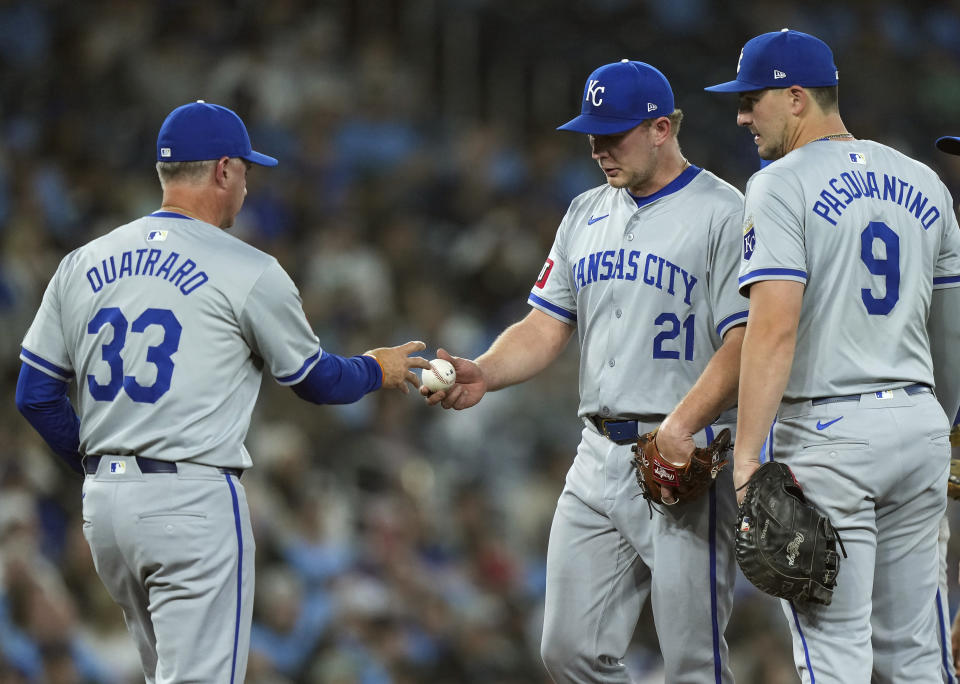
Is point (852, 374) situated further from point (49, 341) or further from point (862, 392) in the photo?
point (49, 341)

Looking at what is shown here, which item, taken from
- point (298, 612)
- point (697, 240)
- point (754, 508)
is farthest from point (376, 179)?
point (754, 508)

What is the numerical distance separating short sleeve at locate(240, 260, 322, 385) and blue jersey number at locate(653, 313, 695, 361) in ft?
3.60

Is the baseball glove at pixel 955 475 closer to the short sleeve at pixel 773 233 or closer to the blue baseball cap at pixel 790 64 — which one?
the short sleeve at pixel 773 233

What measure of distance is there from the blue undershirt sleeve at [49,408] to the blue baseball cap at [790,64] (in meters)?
2.22

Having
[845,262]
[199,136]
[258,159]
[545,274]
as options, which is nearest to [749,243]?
[845,262]

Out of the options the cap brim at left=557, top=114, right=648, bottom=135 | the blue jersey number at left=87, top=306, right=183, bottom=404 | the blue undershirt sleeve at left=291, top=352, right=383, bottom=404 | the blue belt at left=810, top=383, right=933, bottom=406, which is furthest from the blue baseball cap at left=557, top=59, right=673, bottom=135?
the blue jersey number at left=87, top=306, right=183, bottom=404

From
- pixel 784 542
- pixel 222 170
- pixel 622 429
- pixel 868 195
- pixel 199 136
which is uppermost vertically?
pixel 199 136

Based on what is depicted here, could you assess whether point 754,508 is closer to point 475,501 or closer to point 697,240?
point 697,240

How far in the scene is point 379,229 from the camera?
892 centimetres

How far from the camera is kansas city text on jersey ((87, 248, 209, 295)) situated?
11.9 feet

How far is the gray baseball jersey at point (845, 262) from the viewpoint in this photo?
11.2ft

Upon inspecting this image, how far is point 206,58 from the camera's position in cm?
908

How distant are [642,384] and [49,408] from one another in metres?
1.85

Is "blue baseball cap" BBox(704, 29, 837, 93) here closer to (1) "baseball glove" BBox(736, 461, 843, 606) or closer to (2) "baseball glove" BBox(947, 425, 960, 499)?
(1) "baseball glove" BBox(736, 461, 843, 606)
